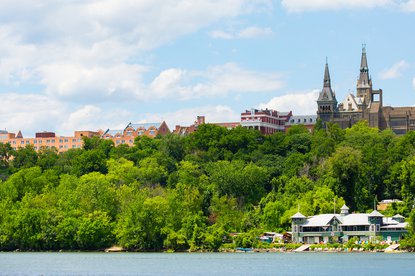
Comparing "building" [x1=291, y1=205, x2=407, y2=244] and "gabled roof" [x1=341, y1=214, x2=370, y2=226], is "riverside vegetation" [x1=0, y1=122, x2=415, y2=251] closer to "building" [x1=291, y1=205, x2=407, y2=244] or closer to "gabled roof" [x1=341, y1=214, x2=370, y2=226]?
"building" [x1=291, y1=205, x2=407, y2=244]

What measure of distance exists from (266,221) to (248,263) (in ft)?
102

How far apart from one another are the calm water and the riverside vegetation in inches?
216

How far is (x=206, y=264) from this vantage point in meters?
86.6

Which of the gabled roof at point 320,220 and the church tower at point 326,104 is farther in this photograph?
the church tower at point 326,104

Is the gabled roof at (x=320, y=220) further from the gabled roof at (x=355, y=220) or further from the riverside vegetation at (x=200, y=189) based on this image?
the riverside vegetation at (x=200, y=189)

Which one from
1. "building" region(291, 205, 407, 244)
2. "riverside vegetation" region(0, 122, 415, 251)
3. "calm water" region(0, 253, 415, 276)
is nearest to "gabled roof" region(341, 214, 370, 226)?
"building" region(291, 205, 407, 244)

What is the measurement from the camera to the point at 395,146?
449 ft

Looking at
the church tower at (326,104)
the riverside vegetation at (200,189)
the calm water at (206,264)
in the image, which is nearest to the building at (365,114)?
the church tower at (326,104)

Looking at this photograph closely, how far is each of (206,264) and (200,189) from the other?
4688 centimetres

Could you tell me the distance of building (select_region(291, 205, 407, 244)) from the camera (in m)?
110

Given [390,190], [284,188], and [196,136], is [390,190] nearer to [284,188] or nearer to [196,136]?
[284,188]

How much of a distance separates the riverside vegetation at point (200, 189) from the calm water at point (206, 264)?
5.48 m

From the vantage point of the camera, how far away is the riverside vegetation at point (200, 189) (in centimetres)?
10950

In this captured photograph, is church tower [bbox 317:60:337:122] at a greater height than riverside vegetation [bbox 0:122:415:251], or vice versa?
church tower [bbox 317:60:337:122]
